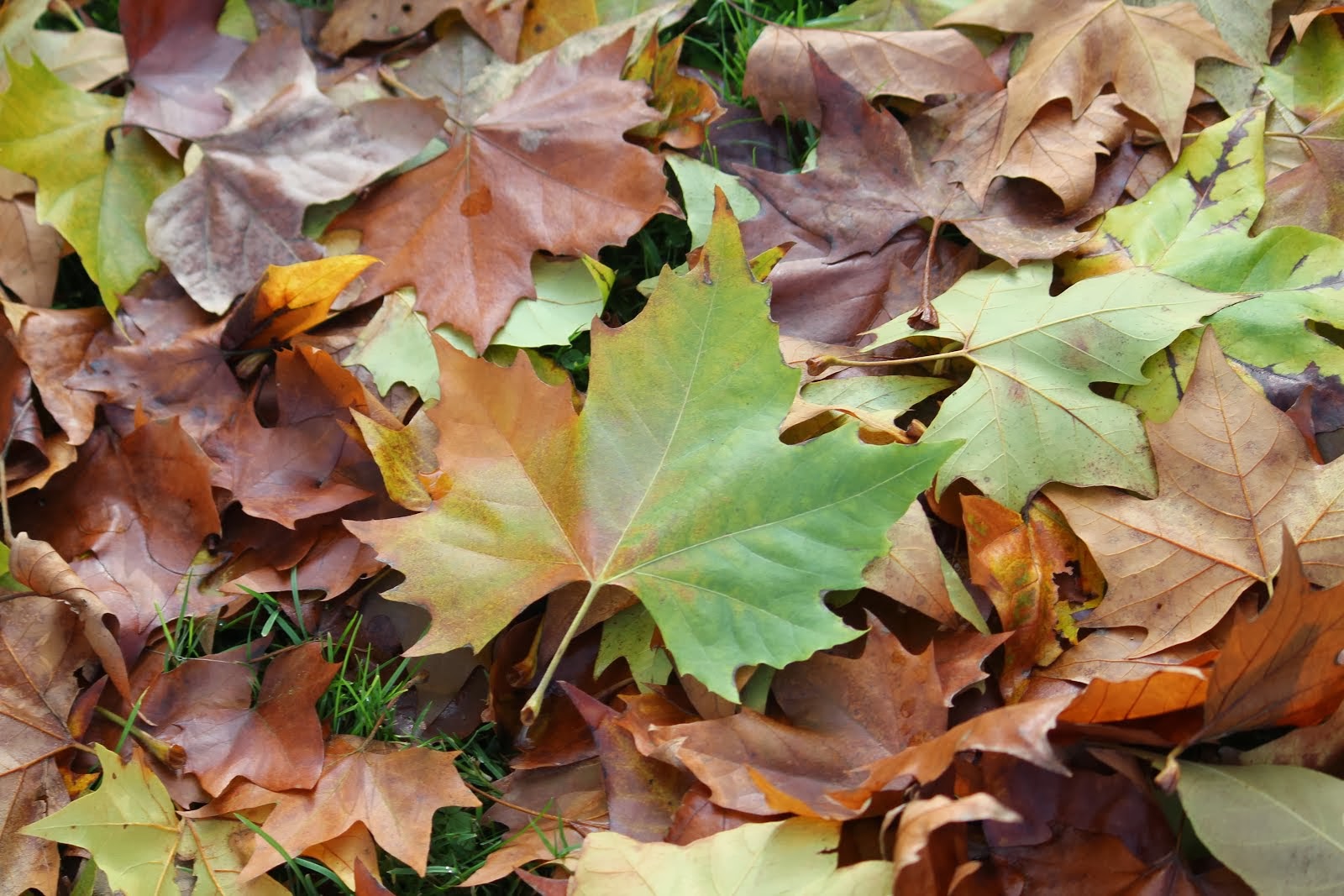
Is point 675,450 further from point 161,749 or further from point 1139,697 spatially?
point 161,749

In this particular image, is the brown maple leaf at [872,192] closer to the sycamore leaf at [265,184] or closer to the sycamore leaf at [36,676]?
the sycamore leaf at [265,184]

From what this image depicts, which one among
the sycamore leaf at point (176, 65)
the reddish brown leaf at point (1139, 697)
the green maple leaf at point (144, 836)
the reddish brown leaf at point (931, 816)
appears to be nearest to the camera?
the reddish brown leaf at point (931, 816)

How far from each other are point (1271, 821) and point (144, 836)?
1166 millimetres

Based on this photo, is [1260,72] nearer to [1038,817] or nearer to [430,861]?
[1038,817]

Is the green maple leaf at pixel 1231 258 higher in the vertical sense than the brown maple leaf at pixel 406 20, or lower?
lower

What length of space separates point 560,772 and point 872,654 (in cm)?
40

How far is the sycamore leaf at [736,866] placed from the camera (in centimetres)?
94

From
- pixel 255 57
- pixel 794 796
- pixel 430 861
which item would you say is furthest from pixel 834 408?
pixel 255 57

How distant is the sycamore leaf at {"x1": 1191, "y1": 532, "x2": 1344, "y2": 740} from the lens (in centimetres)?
93

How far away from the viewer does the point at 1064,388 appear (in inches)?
47.2

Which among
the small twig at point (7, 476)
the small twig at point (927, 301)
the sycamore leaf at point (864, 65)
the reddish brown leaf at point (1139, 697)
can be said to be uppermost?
the sycamore leaf at point (864, 65)

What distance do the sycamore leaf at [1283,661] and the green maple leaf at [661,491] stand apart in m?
0.37

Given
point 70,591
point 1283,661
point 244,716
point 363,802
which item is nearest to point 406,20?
point 70,591

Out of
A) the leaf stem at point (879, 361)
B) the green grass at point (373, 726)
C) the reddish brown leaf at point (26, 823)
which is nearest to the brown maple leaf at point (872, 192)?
the leaf stem at point (879, 361)
